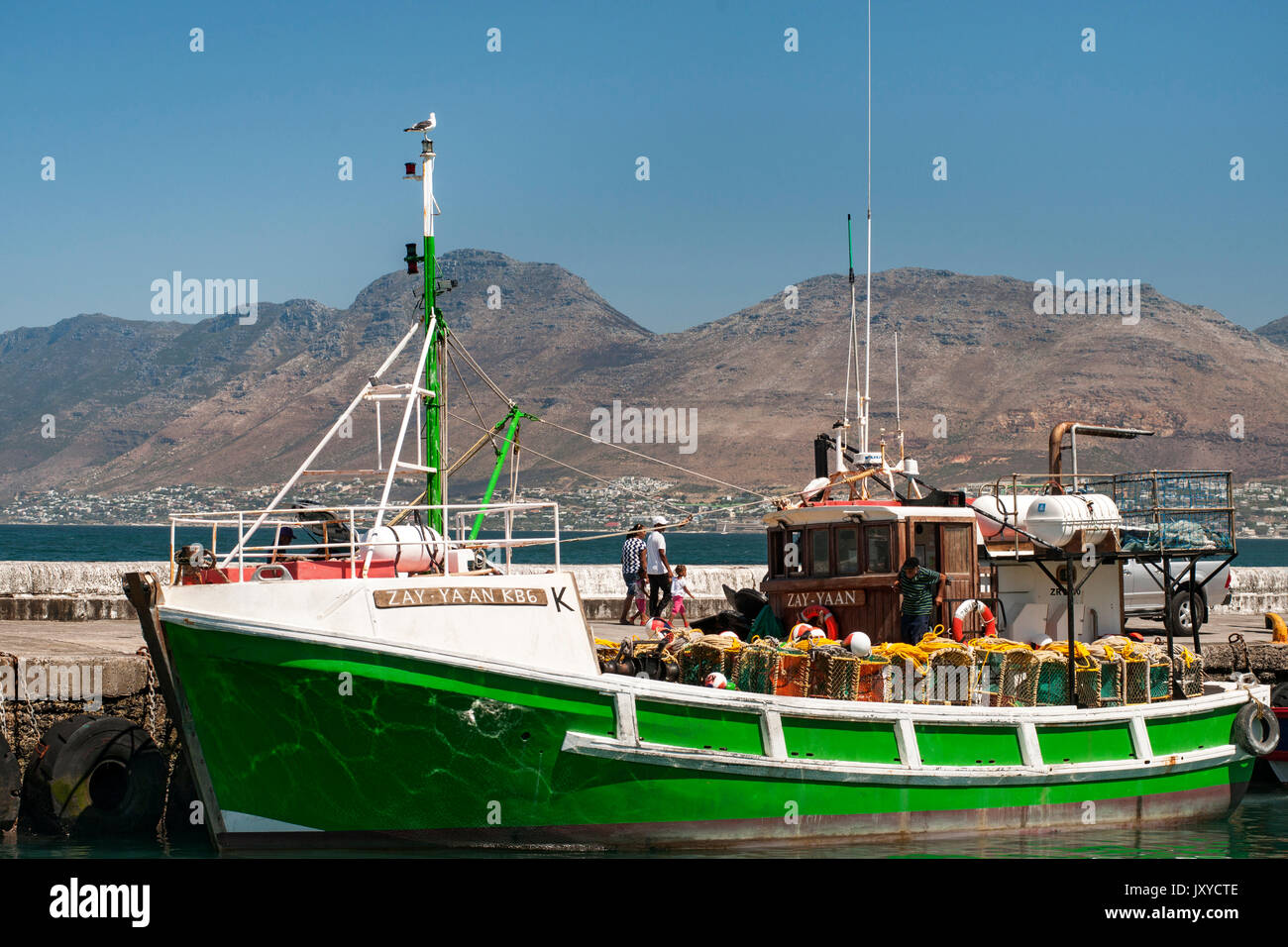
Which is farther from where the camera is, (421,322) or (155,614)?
(421,322)

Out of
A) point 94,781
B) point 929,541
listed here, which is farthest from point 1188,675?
point 94,781

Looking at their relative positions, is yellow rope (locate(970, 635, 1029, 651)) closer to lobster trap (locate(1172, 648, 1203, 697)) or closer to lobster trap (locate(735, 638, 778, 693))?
lobster trap (locate(735, 638, 778, 693))

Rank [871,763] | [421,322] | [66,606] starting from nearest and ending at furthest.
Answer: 1. [871,763]
2. [421,322]
3. [66,606]

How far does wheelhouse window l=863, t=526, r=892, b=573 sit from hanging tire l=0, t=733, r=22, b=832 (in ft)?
28.4

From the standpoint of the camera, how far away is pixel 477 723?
457 inches

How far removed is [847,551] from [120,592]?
14290 mm

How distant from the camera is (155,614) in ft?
38.3

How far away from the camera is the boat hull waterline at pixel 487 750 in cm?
1153

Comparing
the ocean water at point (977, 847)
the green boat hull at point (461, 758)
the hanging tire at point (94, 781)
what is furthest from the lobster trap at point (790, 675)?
the hanging tire at point (94, 781)

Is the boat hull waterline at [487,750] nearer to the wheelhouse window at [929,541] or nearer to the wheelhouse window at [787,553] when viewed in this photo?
the wheelhouse window at [929,541]
